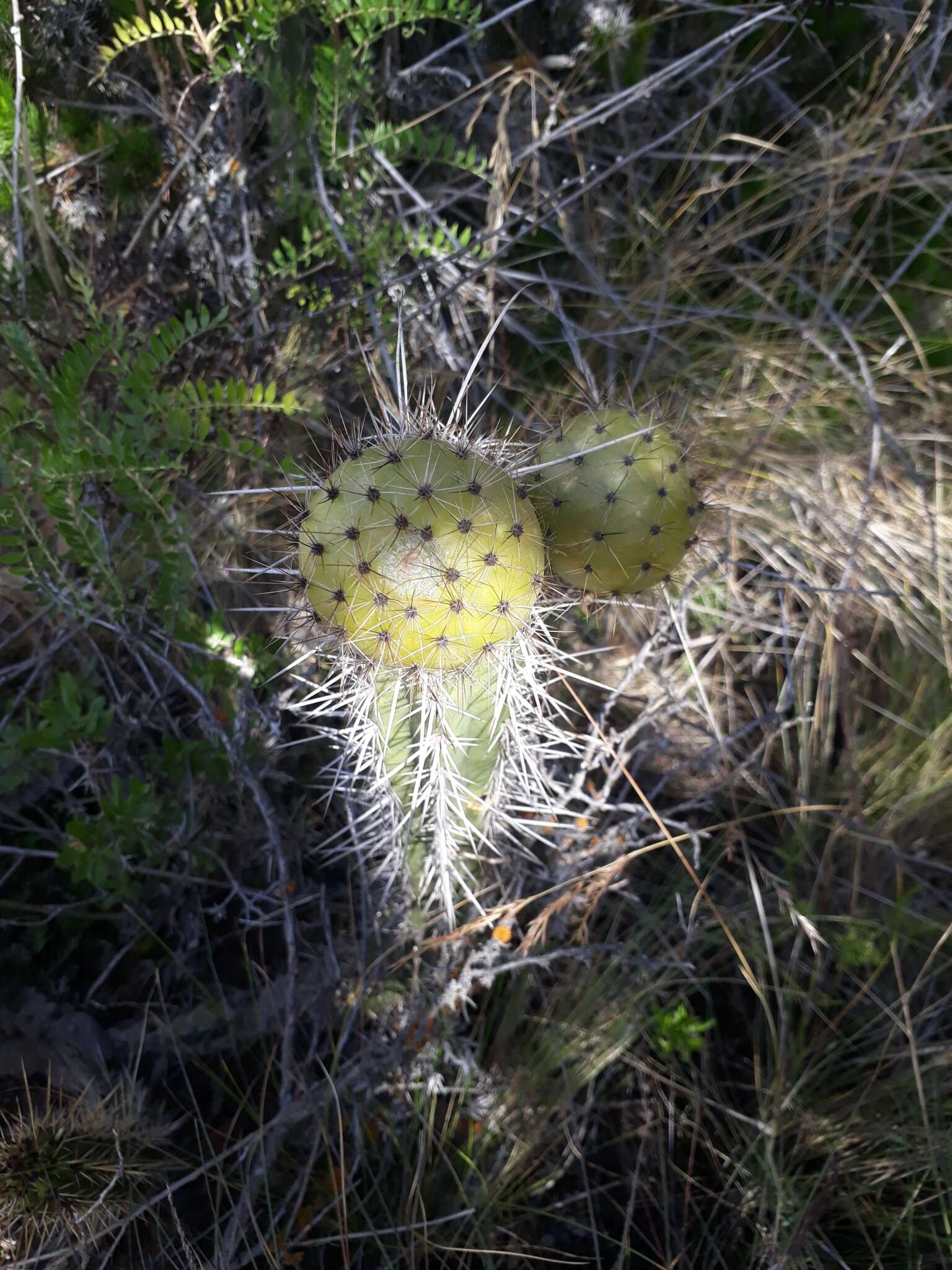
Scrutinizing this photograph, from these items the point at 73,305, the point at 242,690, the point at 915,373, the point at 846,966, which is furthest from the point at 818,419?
the point at 73,305

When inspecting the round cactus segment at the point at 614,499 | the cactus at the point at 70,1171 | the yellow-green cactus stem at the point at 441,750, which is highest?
the round cactus segment at the point at 614,499

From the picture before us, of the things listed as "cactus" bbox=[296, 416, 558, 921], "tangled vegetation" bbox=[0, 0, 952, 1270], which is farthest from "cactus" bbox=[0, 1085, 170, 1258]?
"cactus" bbox=[296, 416, 558, 921]

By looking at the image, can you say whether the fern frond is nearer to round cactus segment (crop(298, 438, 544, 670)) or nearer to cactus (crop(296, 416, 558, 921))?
cactus (crop(296, 416, 558, 921))

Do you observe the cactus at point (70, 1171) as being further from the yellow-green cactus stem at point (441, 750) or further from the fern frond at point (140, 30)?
the fern frond at point (140, 30)

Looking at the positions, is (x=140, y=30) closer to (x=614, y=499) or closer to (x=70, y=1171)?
(x=614, y=499)

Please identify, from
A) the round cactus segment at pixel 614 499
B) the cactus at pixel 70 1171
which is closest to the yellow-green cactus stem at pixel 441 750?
the round cactus segment at pixel 614 499

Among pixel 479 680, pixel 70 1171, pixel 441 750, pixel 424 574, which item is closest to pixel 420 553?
pixel 424 574

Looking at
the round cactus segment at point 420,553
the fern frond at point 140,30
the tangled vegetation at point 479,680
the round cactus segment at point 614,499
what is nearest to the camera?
the round cactus segment at point 420,553
